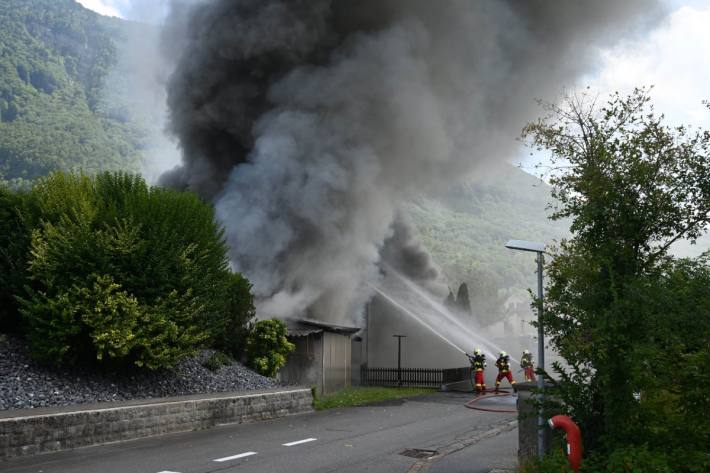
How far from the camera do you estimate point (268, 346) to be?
16.9m

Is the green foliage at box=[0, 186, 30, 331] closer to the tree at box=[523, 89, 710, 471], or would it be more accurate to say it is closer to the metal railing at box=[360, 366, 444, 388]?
the tree at box=[523, 89, 710, 471]

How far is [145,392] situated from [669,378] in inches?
395

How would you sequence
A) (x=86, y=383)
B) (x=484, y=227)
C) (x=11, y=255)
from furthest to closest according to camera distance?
(x=484, y=227)
(x=11, y=255)
(x=86, y=383)

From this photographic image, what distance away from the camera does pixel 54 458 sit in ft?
27.5

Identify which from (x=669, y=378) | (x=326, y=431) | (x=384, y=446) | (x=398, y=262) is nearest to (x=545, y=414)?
(x=669, y=378)

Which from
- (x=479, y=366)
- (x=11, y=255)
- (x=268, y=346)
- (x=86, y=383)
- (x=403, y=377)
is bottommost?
(x=403, y=377)

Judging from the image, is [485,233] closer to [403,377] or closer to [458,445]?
[403,377]

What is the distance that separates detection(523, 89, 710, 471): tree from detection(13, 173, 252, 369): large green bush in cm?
825

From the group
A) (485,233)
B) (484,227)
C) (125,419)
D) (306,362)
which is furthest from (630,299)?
(484,227)

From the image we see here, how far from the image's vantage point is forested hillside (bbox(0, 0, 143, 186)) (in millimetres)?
103500

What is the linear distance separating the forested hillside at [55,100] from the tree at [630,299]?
7818 cm

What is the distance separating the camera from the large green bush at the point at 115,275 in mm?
11688

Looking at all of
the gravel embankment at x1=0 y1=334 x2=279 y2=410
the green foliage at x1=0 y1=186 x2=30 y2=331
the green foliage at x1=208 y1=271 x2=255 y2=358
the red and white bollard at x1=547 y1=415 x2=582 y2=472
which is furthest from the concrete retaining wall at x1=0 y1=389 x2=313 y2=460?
the red and white bollard at x1=547 y1=415 x2=582 y2=472

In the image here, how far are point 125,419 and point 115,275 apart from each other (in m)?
3.32
